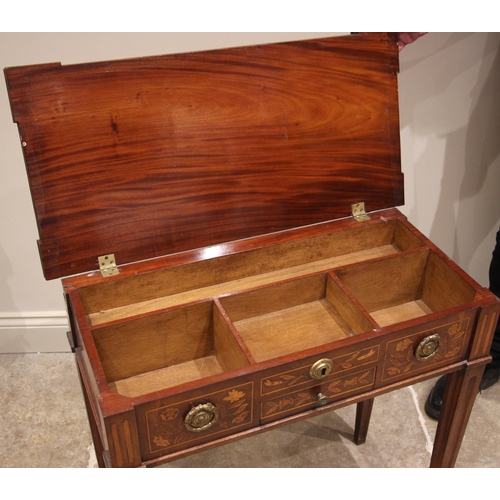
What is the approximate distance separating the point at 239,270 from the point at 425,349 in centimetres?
49

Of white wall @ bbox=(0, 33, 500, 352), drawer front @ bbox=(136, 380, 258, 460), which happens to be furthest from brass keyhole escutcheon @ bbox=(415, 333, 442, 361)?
white wall @ bbox=(0, 33, 500, 352)

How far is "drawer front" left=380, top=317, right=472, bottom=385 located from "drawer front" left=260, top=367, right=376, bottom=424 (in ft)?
0.17

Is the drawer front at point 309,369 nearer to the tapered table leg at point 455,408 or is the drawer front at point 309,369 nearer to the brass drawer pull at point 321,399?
the brass drawer pull at point 321,399

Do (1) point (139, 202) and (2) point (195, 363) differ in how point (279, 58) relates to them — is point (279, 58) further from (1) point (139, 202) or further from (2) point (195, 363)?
(2) point (195, 363)

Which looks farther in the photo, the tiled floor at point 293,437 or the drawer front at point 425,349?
the tiled floor at point 293,437

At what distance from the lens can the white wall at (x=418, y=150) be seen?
1960mm

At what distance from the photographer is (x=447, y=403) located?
1.65 metres

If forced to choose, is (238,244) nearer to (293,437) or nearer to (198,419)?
(198,419)

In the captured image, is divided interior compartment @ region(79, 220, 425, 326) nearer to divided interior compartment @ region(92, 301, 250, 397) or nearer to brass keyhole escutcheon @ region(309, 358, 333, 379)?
divided interior compartment @ region(92, 301, 250, 397)

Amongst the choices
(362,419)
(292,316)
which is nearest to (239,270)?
(292,316)

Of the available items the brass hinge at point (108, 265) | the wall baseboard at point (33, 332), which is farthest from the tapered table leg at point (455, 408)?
the wall baseboard at point (33, 332)

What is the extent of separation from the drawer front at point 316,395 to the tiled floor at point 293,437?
755 mm

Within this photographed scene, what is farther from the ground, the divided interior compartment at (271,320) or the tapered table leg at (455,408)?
the divided interior compartment at (271,320)

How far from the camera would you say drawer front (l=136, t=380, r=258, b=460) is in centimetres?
127
